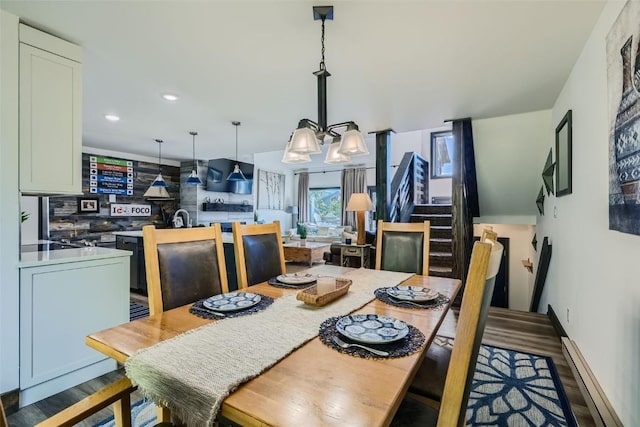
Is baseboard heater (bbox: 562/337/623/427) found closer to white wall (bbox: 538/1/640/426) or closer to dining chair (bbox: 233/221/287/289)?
white wall (bbox: 538/1/640/426)

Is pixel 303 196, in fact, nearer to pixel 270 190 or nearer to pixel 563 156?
pixel 270 190

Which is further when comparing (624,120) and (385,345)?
(624,120)

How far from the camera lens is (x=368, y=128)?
420 cm

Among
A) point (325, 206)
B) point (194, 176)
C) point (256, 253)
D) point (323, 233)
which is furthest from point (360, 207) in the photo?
point (325, 206)

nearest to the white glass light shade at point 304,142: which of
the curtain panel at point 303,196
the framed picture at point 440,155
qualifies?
the framed picture at point 440,155

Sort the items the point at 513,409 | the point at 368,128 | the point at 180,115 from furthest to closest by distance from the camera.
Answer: the point at 368,128, the point at 180,115, the point at 513,409

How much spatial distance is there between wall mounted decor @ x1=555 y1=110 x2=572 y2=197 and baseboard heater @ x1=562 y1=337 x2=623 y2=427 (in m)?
1.26

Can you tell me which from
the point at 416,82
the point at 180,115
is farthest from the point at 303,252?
the point at 416,82

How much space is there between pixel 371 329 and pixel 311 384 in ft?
1.27

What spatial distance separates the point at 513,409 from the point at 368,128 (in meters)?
3.38

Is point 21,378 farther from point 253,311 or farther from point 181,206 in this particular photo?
point 181,206

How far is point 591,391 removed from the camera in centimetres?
182

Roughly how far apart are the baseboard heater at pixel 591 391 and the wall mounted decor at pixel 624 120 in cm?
97

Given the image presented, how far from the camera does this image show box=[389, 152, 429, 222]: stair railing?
4605 mm
